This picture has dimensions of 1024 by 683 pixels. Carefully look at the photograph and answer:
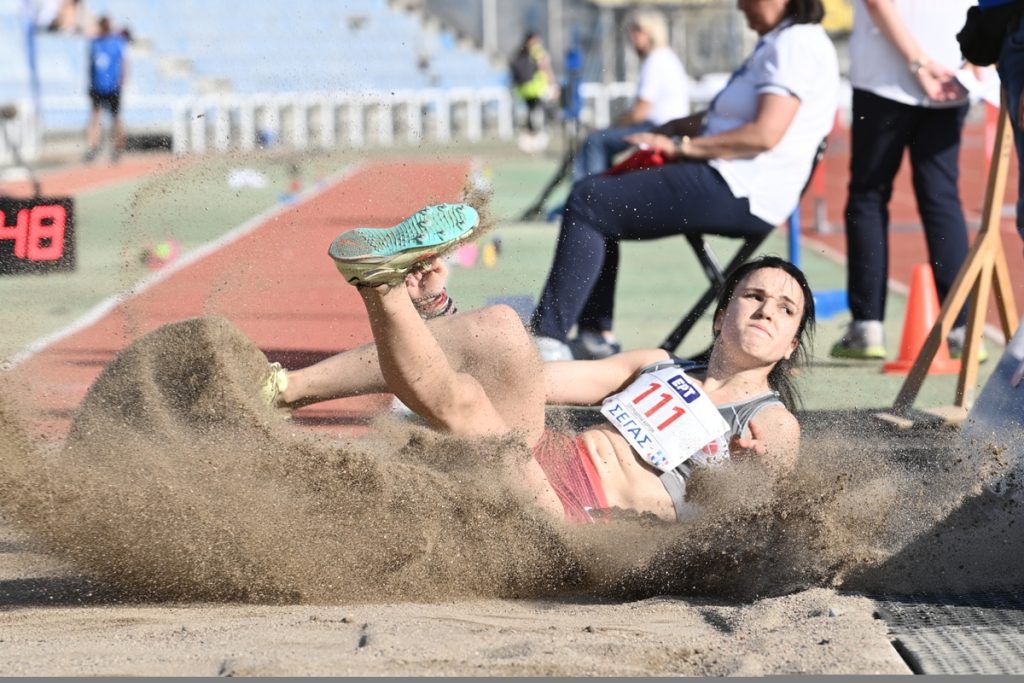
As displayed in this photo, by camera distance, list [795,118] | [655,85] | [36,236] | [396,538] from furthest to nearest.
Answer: [655,85]
[795,118]
[36,236]
[396,538]

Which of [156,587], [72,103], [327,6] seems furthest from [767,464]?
[327,6]

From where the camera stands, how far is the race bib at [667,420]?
13.4 ft

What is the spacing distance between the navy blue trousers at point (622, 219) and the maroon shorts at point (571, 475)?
175 cm

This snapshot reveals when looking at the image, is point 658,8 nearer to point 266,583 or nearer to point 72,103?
point 72,103

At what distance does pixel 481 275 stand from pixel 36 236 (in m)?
4.57

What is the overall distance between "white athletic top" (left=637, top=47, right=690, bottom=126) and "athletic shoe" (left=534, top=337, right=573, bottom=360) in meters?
6.40

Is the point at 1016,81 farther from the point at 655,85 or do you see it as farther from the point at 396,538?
the point at 655,85

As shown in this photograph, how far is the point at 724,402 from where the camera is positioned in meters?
4.25

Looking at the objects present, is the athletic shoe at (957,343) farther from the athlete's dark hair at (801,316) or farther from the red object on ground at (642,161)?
the athlete's dark hair at (801,316)

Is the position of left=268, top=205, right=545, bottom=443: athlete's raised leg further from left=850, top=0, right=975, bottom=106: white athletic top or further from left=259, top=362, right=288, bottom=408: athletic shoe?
left=850, top=0, right=975, bottom=106: white athletic top

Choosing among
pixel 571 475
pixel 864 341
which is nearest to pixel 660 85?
pixel 864 341

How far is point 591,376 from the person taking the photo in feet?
14.4

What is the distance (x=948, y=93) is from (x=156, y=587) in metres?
4.24

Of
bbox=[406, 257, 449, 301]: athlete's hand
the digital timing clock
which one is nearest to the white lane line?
the digital timing clock
